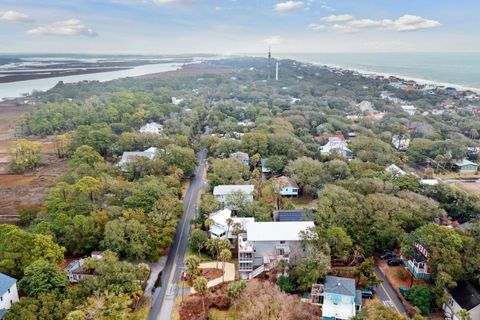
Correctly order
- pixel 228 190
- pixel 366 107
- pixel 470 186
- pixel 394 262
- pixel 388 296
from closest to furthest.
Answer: pixel 388 296, pixel 394 262, pixel 228 190, pixel 470 186, pixel 366 107

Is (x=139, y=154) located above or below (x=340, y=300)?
above

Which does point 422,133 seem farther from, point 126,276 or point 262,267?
point 126,276

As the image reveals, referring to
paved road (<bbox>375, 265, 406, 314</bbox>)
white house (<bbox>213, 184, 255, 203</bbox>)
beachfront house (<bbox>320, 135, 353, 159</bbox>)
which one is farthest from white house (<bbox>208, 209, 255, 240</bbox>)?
beachfront house (<bbox>320, 135, 353, 159</bbox>)

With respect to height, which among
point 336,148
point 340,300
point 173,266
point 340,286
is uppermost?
point 336,148

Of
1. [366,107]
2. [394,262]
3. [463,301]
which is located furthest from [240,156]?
[366,107]

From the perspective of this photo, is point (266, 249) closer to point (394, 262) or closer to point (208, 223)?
point (208, 223)

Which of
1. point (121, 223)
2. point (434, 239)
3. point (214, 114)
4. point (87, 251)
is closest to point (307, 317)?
point (434, 239)
